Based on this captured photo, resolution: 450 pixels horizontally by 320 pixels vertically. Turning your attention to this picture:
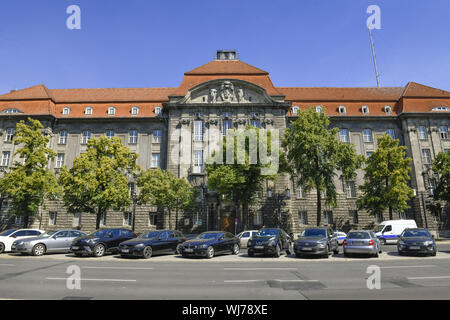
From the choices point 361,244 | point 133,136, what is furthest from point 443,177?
point 133,136

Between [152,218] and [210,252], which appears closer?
[210,252]

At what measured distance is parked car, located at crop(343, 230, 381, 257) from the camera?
1476 centimetres

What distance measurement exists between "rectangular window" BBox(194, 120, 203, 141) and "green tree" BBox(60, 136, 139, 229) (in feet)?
33.7

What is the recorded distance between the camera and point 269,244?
49.6ft

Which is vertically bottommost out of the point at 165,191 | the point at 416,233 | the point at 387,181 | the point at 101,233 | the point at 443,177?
the point at 416,233

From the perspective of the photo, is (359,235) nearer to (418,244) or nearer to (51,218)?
(418,244)

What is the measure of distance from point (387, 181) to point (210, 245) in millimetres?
22538

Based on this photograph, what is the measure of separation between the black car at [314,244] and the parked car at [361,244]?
0.95m

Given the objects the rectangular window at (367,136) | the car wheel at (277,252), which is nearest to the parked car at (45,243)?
the car wheel at (277,252)

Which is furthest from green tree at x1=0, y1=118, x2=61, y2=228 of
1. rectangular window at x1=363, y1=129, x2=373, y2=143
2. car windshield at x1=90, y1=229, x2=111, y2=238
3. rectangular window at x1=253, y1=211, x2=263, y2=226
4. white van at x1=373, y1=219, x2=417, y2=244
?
rectangular window at x1=363, y1=129, x2=373, y2=143

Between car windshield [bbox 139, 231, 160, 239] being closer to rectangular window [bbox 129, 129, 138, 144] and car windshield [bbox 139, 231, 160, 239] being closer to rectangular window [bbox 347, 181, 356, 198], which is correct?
rectangular window [bbox 129, 129, 138, 144]

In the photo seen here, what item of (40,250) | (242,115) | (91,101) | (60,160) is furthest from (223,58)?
(40,250)

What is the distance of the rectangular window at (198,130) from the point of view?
3322 cm

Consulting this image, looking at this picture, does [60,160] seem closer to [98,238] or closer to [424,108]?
[98,238]
